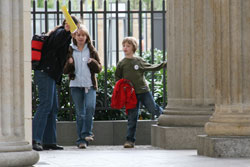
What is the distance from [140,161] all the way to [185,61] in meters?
2.38

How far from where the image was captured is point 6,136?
5.93 meters

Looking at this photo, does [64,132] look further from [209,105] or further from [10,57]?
[10,57]

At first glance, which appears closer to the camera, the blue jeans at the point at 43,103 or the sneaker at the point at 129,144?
the blue jeans at the point at 43,103

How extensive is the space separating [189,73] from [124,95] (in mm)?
1047

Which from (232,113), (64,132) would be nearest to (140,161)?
(232,113)

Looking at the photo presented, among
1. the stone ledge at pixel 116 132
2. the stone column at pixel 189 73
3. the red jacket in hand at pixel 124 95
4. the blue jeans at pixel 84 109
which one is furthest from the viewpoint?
the stone ledge at pixel 116 132

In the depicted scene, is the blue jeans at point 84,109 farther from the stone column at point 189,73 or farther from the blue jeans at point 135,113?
the stone column at point 189,73

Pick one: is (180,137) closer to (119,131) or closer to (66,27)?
(119,131)

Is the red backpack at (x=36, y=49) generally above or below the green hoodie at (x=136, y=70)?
above

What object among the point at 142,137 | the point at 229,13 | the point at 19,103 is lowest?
the point at 142,137

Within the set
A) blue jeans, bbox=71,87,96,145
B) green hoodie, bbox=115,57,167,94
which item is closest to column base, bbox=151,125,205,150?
green hoodie, bbox=115,57,167,94

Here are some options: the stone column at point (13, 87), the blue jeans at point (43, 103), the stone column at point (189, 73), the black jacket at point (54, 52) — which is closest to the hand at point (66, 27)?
the black jacket at point (54, 52)

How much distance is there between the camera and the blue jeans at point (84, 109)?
33.3ft

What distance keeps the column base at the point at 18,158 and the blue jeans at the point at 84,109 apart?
4.05m
